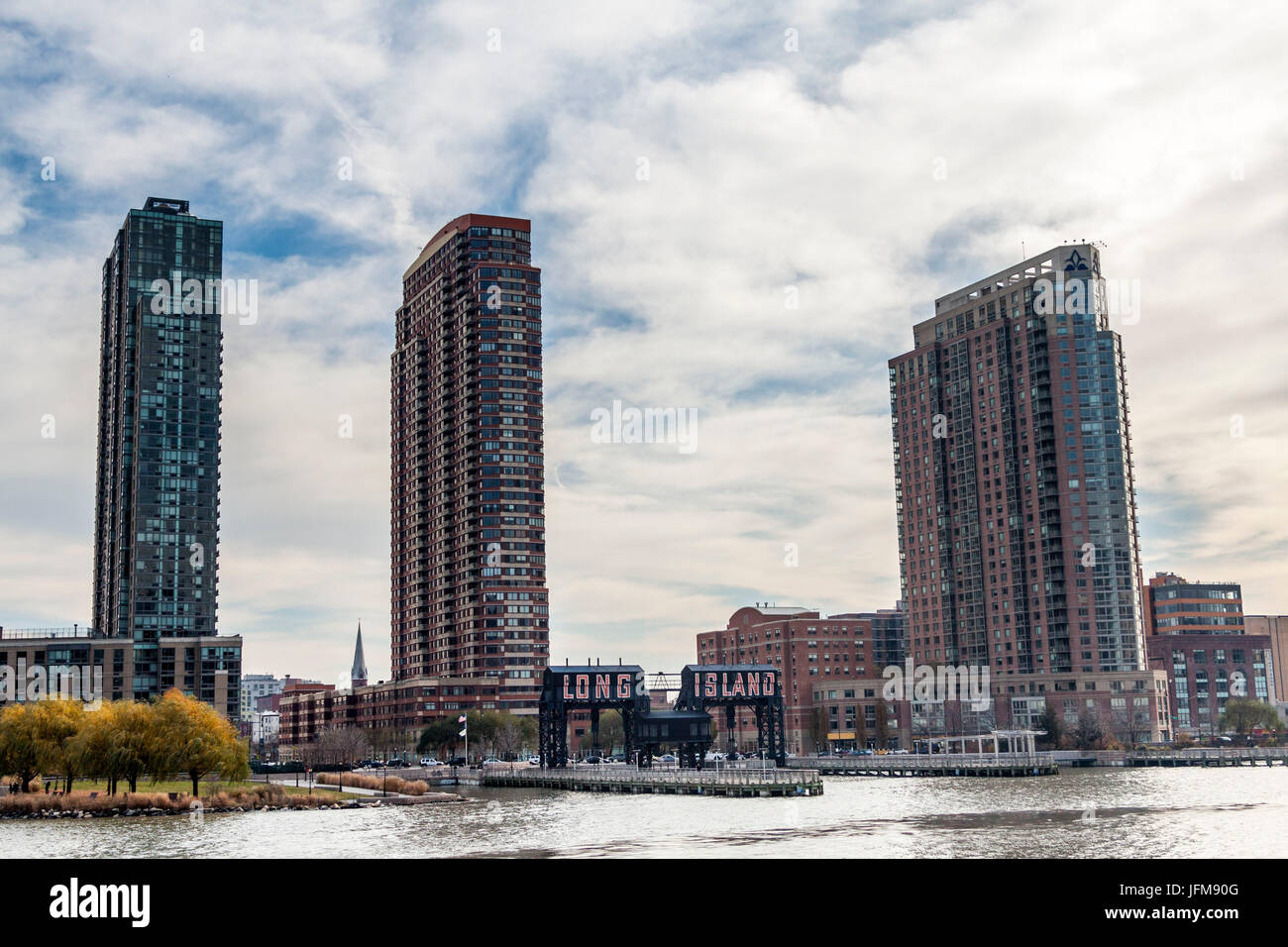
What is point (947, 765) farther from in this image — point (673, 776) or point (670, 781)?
point (670, 781)

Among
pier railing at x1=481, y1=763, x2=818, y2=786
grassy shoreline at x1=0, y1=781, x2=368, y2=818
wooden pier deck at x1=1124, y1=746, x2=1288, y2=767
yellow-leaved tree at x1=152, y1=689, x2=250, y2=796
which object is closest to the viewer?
grassy shoreline at x1=0, y1=781, x2=368, y2=818

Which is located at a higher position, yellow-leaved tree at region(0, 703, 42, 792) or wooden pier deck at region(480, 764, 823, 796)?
yellow-leaved tree at region(0, 703, 42, 792)

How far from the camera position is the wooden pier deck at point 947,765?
160 metres

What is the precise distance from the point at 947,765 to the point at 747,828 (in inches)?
3827

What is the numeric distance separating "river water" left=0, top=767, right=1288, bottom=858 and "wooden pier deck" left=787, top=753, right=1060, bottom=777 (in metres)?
34.6

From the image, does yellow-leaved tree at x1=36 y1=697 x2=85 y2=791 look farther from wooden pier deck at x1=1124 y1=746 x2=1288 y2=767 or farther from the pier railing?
wooden pier deck at x1=1124 y1=746 x2=1288 y2=767

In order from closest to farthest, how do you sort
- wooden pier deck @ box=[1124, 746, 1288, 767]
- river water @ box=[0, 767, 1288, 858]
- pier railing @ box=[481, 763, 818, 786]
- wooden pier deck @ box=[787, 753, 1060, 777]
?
1. river water @ box=[0, 767, 1288, 858]
2. pier railing @ box=[481, 763, 818, 786]
3. wooden pier deck @ box=[787, 753, 1060, 777]
4. wooden pier deck @ box=[1124, 746, 1288, 767]

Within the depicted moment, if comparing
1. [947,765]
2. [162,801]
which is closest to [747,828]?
[162,801]

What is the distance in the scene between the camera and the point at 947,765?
170500 mm

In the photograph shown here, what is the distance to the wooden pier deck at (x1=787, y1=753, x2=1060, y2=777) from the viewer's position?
527 ft

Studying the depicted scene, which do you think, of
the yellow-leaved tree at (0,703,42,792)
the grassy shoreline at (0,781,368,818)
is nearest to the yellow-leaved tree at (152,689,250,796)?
the grassy shoreline at (0,781,368,818)
